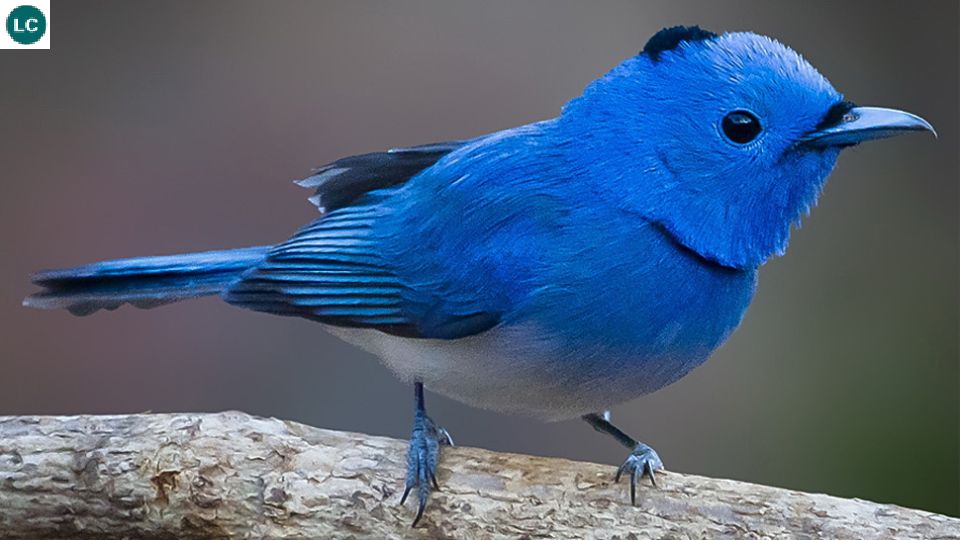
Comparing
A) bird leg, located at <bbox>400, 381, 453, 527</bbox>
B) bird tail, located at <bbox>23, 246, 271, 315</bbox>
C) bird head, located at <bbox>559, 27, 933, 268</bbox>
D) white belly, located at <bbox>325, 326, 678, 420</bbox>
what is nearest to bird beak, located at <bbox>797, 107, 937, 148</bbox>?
bird head, located at <bbox>559, 27, 933, 268</bbox>

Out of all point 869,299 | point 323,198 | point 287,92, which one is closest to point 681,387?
point 869,299

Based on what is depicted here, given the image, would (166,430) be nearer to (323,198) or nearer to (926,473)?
(323,198)

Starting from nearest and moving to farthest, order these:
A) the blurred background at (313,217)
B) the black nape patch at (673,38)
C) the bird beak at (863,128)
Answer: the bird beak at (863,128), the black nape patch at (673,38), the blurred background at (313,217)

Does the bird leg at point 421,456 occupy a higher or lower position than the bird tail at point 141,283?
lower

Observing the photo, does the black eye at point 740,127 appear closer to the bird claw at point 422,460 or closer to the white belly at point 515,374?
the white belly at point 515,374

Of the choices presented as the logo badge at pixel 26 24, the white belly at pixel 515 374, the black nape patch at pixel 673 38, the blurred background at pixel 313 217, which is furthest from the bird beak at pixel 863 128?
the logo badge at pixel 26 24

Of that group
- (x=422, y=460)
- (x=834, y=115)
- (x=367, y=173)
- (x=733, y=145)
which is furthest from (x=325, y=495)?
(x=834, y=115)

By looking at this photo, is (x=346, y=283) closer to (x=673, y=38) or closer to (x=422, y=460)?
(x=422, y=460)
